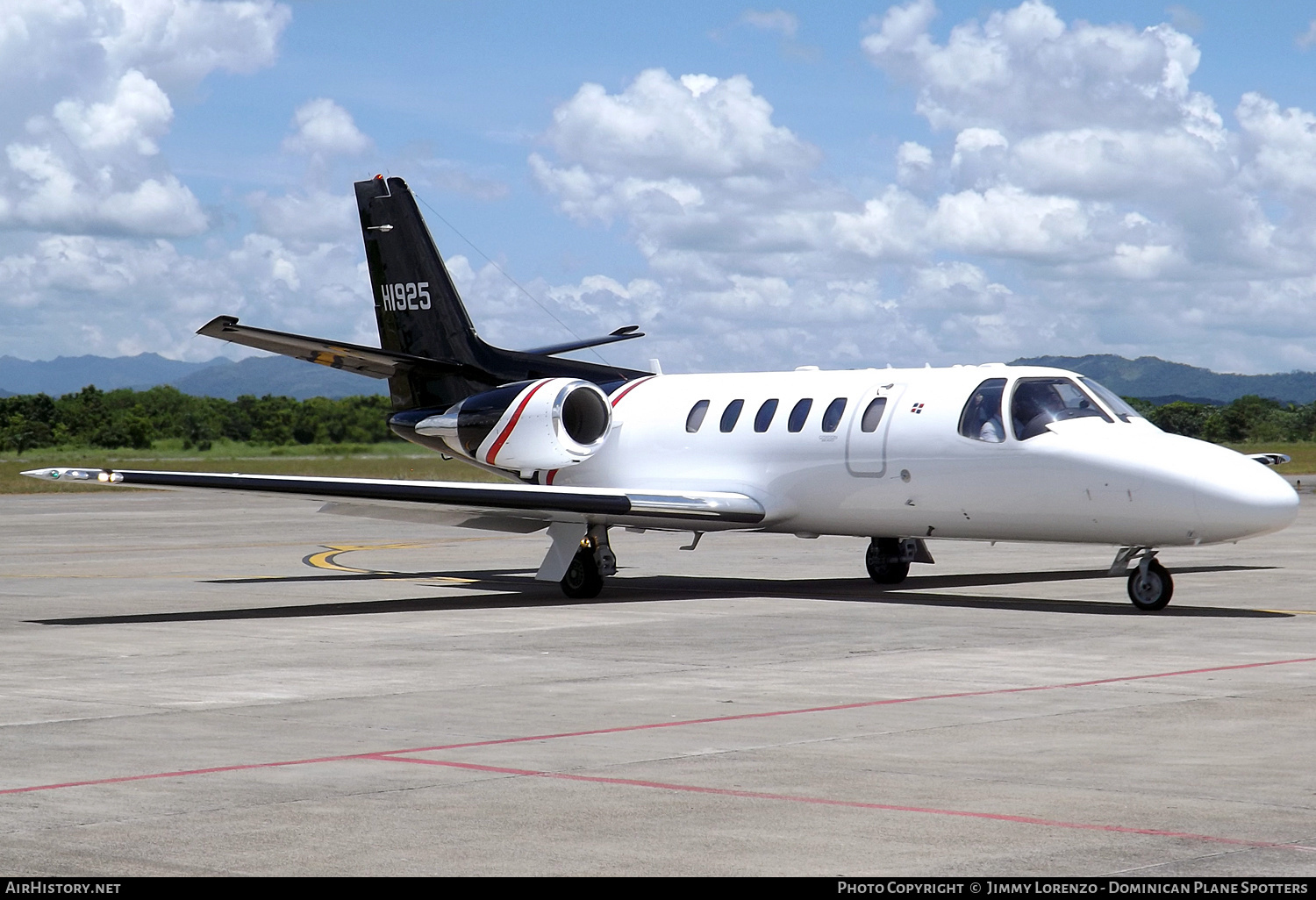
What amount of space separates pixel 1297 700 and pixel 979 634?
4.74m

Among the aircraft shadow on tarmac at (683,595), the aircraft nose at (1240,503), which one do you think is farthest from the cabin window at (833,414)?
the aircraft nose at (1240,503)

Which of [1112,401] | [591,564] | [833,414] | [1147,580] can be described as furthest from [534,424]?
[1147,580]

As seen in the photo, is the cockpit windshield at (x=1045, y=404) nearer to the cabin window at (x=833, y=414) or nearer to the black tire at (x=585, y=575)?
the cabin window at (x=833, y=414)

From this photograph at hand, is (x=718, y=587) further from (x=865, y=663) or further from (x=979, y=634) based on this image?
(x=865, y=663)

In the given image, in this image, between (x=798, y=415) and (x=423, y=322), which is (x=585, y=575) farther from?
(x=423, y=322)

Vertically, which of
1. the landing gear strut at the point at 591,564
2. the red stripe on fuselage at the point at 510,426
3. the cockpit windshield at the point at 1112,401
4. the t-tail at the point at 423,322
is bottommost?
the landing gear strut at the point at 591,564

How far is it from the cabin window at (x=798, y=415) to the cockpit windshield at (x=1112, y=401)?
346 centimetres

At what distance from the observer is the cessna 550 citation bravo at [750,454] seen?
17.4 meters

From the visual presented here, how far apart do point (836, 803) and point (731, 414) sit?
45.2 ft

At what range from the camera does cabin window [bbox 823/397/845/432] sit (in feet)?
66.3

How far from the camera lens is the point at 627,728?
10352 mm

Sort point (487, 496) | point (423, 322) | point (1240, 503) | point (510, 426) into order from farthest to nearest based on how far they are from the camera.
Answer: point (423, 322), point (510, 426), point (487, 496), point (1240, 503)

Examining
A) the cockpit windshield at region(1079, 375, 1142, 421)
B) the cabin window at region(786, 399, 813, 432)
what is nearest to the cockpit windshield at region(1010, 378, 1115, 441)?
the cockpit windshield at region(1079, 375, 1142, 421)
